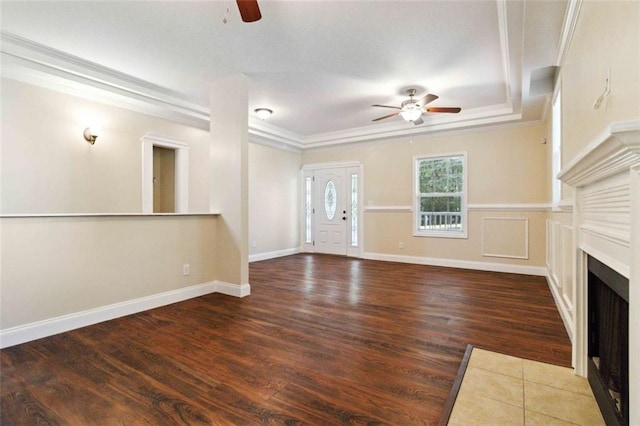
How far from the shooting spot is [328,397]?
170 cm

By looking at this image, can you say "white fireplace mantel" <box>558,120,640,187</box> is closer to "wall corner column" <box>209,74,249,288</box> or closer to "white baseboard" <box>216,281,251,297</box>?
"wall corner column" <box>209,74,249,288</box>

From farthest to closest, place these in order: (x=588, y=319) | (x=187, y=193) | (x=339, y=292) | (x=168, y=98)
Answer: (x=187, y=193) < (x=168, y=98) < (x=339, y=292) < (x=588, y=319)

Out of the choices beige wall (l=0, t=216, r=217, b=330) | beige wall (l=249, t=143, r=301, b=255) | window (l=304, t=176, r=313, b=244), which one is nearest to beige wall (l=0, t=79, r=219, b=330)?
beige wall (l=0, t=216, r=217, b=330)

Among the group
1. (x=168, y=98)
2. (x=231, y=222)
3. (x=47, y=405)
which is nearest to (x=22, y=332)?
(x=47, y=405)

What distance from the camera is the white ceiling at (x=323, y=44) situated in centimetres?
248

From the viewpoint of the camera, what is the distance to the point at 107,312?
9.59ft

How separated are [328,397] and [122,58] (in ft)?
12.6

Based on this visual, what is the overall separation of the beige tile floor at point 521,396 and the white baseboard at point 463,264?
131 inches

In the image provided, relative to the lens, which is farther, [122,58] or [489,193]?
[489,193]

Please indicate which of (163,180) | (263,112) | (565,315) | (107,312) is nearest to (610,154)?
(565,315)

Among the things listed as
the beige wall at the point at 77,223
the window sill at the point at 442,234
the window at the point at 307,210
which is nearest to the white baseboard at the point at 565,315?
the window sill at the point at 442,234

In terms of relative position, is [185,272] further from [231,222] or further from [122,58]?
[122,58]

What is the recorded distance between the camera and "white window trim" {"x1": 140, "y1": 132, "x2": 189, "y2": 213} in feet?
14.5

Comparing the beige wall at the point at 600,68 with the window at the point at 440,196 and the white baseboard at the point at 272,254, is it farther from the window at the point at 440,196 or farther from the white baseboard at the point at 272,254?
the white baseboard at the point at 272,254
